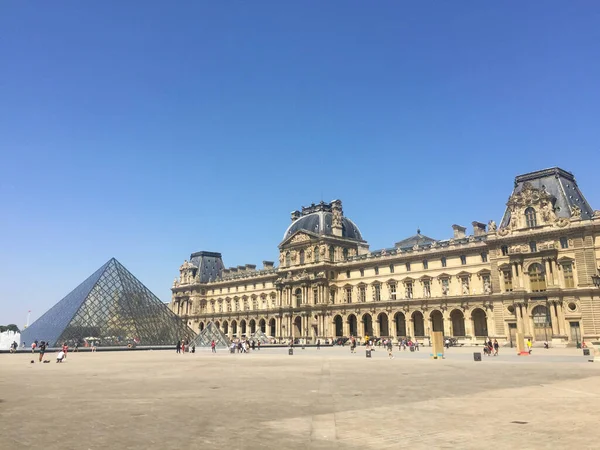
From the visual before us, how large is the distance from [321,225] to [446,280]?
88.3 feet

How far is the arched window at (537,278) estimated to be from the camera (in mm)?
53125

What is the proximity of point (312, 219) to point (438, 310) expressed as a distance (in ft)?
102

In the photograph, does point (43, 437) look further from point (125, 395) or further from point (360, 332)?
point (360, 332)

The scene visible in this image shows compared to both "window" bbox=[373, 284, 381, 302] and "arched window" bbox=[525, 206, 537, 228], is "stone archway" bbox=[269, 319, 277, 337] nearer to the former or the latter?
"window" bbox=[373, 284, 381, 302]

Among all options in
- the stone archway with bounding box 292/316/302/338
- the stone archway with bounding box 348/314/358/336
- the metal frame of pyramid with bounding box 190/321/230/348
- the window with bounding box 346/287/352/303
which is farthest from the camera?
the stone archway with bounding box 292/316/302/338

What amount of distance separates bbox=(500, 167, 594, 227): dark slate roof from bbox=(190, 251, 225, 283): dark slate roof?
237 feet

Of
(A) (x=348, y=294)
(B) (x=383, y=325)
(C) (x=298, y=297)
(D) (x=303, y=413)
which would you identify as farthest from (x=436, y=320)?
(D) (x=303, y=413)

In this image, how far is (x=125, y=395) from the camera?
14961 mm

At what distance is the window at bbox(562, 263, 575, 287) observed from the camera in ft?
168

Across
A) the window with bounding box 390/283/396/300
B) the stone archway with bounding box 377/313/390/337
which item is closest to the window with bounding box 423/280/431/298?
the window with bounding box 390/283/396/300

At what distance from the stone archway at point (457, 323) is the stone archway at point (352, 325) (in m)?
17.0

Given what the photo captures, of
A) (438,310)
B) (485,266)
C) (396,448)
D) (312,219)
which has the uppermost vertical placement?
(312,219)

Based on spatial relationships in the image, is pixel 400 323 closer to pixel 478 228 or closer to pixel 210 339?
pixel 478 228

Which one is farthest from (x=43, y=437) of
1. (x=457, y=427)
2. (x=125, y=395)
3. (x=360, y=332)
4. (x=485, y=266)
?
(x=360, y=332)
